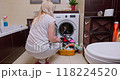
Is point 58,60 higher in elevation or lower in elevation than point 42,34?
lower

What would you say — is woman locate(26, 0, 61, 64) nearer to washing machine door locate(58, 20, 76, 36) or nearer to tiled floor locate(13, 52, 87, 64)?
tiled floor locate(13, 52, 87, 64)

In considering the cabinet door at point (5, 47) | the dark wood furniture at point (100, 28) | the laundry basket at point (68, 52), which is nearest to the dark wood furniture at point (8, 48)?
the cabinet door at point (5, 47)

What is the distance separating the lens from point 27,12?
343cm

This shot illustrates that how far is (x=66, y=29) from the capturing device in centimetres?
297

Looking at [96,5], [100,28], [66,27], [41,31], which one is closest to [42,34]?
[41,31]

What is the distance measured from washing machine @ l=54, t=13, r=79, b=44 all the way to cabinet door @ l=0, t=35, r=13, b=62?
1445mm

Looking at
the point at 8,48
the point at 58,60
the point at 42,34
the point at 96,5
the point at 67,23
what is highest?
the point at 96,5

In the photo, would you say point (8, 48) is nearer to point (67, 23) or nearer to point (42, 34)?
point (42, 34)

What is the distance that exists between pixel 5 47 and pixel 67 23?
6.06ft

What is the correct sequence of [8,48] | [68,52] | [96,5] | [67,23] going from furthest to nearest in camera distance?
[67,23] < [96,5] < [68,52] < [8,48]

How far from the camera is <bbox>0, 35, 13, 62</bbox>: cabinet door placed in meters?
1.55

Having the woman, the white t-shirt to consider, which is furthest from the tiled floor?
the white t-shirt

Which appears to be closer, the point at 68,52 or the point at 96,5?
the point at 68,52

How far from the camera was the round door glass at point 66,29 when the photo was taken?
2.94 m
